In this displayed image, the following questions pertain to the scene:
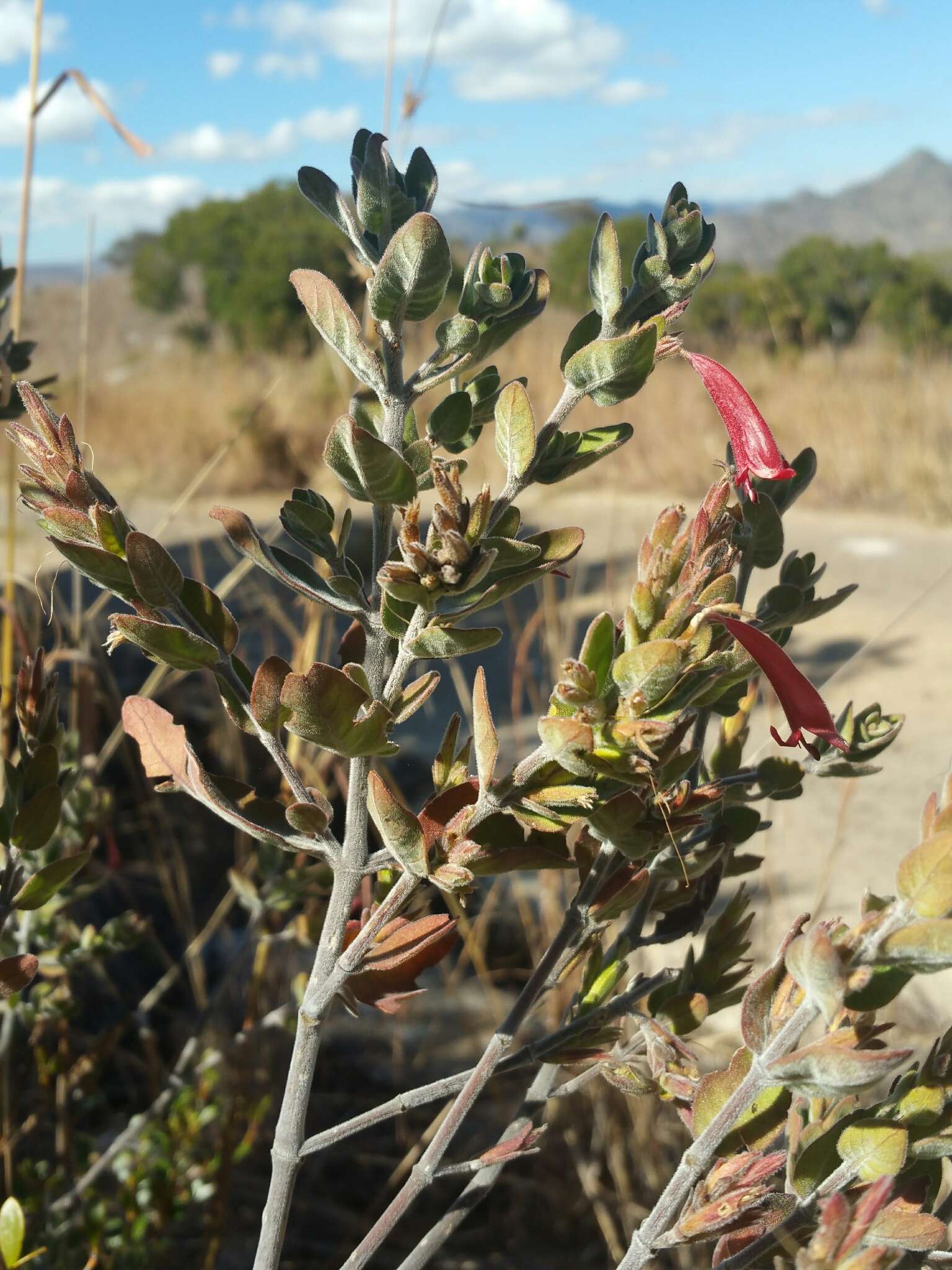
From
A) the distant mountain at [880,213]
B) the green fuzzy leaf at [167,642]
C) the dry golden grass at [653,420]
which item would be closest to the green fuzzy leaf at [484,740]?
the green fuzzy leaf at [167,642]

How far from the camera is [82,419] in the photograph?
897 mm

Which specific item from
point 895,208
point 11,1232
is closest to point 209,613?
point 11,1232

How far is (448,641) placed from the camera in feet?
1.23

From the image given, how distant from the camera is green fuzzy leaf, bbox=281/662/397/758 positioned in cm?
36

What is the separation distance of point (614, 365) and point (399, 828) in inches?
7.5

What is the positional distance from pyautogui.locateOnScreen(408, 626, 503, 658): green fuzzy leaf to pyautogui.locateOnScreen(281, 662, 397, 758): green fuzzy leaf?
0.09 feet

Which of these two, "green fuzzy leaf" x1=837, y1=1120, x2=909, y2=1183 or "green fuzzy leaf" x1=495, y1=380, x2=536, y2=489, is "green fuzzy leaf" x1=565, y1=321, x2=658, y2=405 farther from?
"green fuzzy leaf" x1=837, y1=1120, x2=909, y2=1183

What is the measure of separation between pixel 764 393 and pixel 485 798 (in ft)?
18.8

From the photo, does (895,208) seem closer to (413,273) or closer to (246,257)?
(246,257)

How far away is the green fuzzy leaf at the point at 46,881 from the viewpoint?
50 cm

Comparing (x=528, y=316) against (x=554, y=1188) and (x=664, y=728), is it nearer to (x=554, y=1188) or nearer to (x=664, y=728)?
(x=664, y=728)

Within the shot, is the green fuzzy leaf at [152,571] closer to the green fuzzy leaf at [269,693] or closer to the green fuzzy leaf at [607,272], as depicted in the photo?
the green fuzzy leaf at [269,693]

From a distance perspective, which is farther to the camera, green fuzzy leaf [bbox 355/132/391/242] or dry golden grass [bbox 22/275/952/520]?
dry golden grass [bbox 22/275/952/520]

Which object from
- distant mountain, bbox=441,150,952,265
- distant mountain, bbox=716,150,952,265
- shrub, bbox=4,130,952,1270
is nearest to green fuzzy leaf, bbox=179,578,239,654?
shrub, bbox=4,130,952,1270
